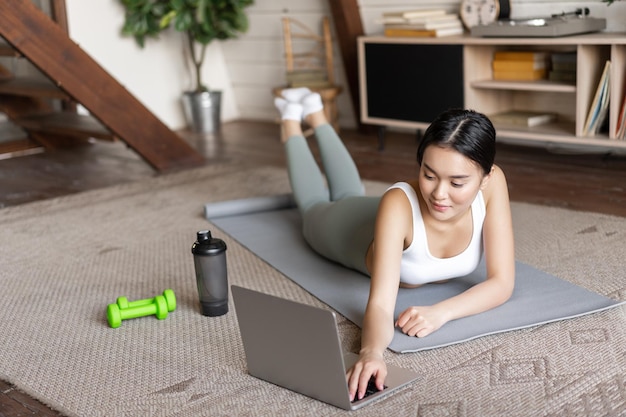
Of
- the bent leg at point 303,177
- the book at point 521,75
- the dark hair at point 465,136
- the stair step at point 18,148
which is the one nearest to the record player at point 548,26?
the book at point 521,75

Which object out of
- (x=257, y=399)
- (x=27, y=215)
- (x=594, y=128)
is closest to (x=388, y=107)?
(x=594, y=128)

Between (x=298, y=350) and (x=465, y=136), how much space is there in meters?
0.59

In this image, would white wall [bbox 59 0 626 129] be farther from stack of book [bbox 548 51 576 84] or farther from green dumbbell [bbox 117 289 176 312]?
green dumbbell [bbox 117 289 176 312]

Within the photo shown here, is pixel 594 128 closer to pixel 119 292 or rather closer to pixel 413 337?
pixel 413 337

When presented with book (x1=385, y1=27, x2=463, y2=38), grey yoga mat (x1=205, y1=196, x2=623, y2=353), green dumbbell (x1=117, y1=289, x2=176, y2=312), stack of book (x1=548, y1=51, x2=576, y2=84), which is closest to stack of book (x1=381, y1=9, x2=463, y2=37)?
book (x1=385, y1=27, x2=463, y2=38)

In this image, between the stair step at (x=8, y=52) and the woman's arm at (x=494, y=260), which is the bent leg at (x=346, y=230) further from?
the stair step at (x=8, y=52)

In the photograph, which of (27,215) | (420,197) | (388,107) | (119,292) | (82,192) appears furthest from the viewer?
(388,107)

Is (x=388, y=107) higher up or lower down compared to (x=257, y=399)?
higher up

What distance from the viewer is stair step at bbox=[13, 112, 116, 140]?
402cm

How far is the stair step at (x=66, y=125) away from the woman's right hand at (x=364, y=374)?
2.62 m

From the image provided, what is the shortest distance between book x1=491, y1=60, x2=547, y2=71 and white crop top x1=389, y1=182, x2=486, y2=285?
1831mm

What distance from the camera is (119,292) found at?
2389 mm

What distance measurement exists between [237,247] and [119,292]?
0.49m

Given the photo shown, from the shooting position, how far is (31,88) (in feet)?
13.3
